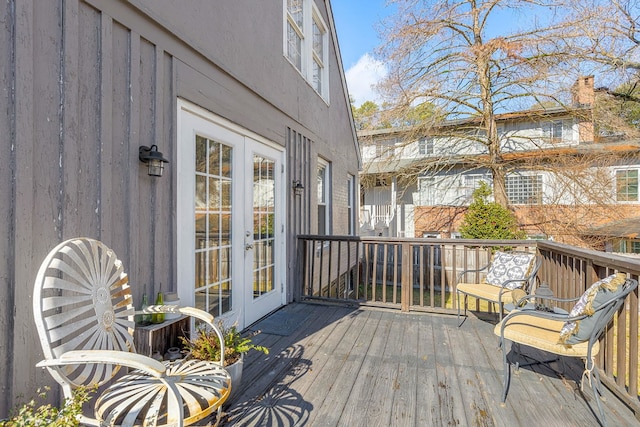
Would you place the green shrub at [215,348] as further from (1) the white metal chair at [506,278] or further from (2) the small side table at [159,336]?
(1) the white metal chair at [506,278]

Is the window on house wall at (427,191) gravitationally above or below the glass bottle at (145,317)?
above

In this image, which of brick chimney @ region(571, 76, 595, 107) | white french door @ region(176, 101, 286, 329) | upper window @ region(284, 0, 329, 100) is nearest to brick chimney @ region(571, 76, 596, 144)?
brick chimney @ region(571, 76, 595, 107)

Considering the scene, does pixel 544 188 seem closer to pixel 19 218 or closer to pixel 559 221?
pixel 559 221

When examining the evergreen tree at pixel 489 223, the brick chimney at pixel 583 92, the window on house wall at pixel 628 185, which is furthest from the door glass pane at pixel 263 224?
the window on house wall at pixel 628 185

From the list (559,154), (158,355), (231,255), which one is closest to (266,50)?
(231,255)

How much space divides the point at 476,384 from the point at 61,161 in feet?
10.1

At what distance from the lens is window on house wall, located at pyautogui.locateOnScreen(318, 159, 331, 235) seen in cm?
623

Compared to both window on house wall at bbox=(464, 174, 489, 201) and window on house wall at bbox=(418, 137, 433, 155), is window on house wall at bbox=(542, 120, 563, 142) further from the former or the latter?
window on house wall at bbox=(418, 137, 433, 155)

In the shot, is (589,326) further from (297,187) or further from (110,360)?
(297,187)

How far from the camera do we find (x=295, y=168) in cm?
472

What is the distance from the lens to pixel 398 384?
2.34 m

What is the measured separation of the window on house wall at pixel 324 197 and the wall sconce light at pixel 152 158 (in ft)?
13.5

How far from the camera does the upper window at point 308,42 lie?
4762 mm

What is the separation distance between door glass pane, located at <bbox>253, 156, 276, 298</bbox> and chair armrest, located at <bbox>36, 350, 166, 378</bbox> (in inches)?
93.7
